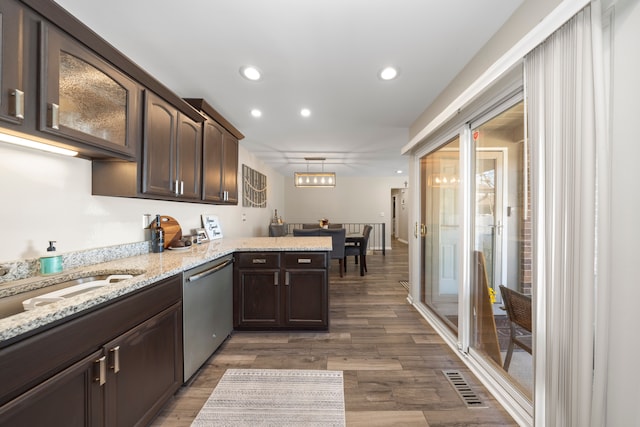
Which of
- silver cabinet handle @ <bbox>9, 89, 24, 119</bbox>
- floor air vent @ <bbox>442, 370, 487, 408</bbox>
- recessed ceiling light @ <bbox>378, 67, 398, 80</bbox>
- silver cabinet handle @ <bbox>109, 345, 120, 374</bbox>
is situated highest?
recessed ceiling light @ <bbox>378, 67, 398, 80</bbox>

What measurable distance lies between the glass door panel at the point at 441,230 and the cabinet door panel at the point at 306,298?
1.32 m

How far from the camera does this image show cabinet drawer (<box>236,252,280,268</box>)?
249 centimetres

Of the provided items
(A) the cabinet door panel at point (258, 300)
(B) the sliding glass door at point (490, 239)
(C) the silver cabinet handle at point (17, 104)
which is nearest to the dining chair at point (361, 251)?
(B) the sliding glass door at point (490, 239)

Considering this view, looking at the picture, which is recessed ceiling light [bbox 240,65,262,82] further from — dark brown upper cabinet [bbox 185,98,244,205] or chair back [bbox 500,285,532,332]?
chair back [bbox 500,285,532,332]

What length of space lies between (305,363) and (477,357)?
4.60ft

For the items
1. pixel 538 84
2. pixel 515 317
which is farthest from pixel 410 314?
pixel 538 84

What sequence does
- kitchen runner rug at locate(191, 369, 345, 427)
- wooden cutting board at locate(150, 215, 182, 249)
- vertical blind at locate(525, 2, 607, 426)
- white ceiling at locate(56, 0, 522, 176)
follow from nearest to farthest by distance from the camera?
vertical blind at locate(525, 2, 607, 426) → white ceiling at locate(56, 0, 522, 176) → kitchen runner rug at locate(191, 369, 345, 427) → wooden cutting board at locate(150, 215, 182, 249)

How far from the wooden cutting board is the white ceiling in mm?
1248

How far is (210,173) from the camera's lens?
262cm

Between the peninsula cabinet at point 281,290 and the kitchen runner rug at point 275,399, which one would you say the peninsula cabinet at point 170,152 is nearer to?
the peninsula cabinet at point 281,290

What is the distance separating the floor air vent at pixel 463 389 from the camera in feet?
5.35

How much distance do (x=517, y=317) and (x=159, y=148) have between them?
2.82 meters

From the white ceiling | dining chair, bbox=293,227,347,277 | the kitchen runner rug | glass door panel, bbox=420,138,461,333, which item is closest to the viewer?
the white ceiling

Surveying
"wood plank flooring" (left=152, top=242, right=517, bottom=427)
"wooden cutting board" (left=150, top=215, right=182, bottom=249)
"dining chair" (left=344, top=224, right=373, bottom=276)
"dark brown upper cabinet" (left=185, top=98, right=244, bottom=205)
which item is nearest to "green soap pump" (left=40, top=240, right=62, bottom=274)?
"wooden cutting board" (left=150, top=215, right=182, bottom=249)
